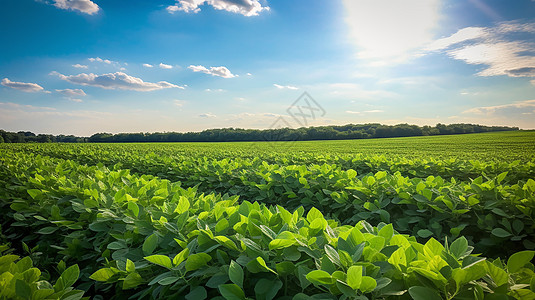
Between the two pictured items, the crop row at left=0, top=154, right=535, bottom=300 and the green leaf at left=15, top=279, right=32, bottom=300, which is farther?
the green leaf at left=15, top=279, right=32, bottom=300

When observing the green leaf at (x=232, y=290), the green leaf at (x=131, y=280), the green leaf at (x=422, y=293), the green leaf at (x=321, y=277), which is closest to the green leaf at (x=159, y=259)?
the green leaf at (x=131, y=280)

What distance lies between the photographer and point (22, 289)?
124cm

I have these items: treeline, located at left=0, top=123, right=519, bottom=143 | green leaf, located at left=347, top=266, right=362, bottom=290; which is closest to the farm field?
green leaf, located at left=347, top=266, right=362, bottom=290

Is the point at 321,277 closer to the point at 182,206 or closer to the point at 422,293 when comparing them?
the point at 422,293

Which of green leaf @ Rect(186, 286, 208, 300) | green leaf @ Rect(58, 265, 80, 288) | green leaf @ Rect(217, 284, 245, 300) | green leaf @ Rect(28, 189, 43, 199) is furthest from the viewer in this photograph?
green leaf @ Rect(28, 189, 43, 199)

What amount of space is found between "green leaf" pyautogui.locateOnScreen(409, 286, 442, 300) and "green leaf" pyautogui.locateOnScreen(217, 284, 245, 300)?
0.69 metres

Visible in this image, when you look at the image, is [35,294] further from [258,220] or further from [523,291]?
[523,291]

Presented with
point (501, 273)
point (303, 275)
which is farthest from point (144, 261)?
point (501, 273)

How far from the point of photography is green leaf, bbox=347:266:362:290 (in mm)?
1047

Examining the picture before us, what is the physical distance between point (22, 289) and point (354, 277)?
1467 millimetres

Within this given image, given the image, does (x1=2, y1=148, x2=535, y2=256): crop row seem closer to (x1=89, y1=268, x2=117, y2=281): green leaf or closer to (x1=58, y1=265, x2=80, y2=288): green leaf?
(x1=89, y1=268, x2=117, y2=281): green leaf

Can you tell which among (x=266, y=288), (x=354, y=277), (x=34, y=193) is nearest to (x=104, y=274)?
(x=266, y=288)

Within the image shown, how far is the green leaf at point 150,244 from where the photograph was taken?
1.59 m

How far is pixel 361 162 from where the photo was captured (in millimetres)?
7785
